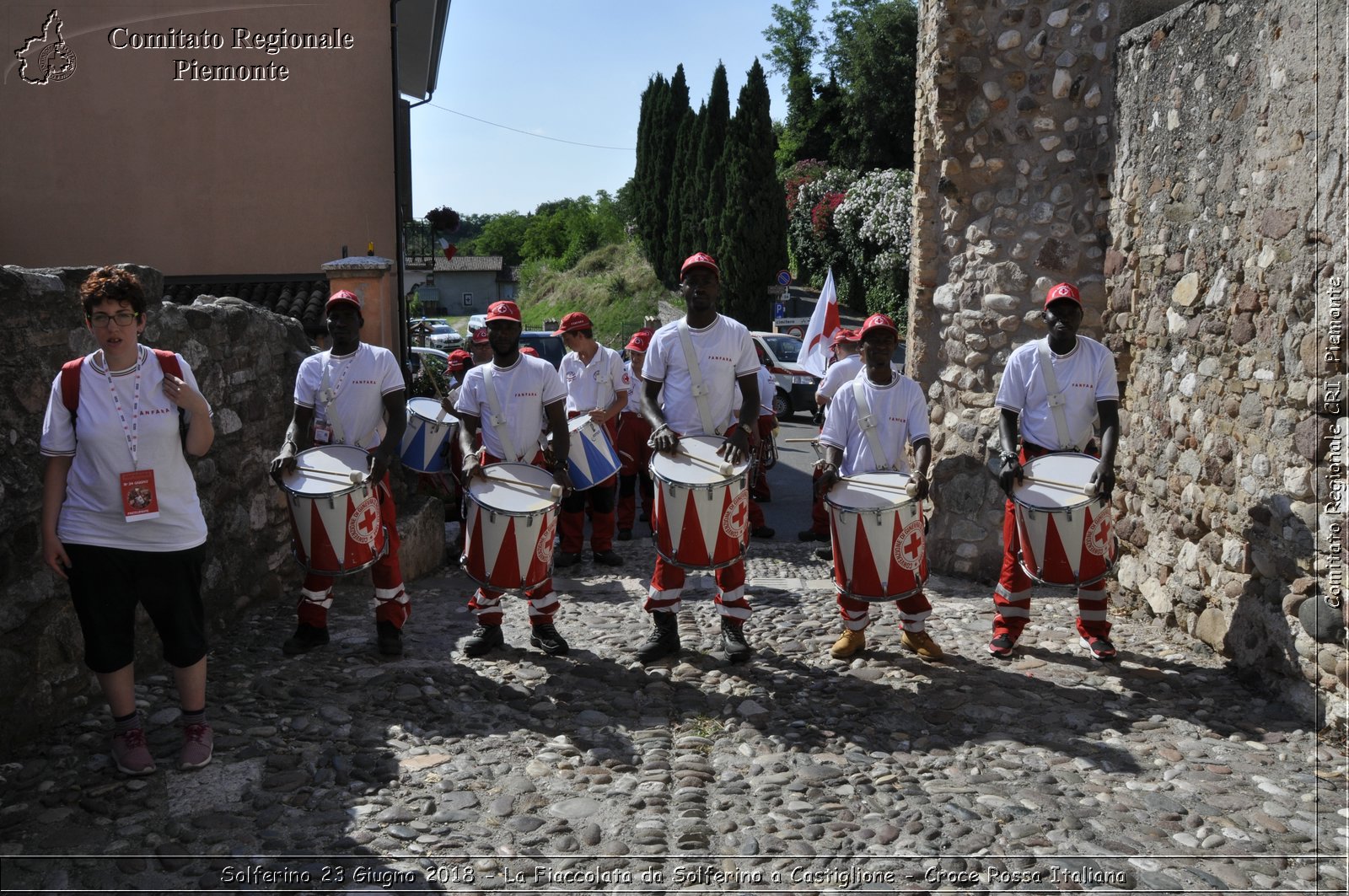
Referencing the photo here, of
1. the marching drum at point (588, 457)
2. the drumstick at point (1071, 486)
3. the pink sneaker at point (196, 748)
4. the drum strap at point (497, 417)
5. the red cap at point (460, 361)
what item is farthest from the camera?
the red cap at point (460, 361)

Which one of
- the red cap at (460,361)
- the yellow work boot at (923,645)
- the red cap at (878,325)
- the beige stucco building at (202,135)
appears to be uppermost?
the beige stucco building at (202,135)

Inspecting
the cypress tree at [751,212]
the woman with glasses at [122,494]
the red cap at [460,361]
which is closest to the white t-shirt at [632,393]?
the red cap at [460,361]

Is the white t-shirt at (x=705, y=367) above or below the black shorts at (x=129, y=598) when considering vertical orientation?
above

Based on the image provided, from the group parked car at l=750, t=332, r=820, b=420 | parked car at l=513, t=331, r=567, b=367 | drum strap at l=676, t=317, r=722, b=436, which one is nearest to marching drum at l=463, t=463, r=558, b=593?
drum strap at l=676, t=317, r=722, b=436

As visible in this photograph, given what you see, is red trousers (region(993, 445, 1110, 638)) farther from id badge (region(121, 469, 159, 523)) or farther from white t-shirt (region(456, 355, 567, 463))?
id badge (region(121, 469, 159, 523))

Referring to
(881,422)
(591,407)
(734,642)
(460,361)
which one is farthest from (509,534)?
(460,361)

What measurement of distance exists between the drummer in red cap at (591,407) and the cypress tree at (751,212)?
25.6 metres

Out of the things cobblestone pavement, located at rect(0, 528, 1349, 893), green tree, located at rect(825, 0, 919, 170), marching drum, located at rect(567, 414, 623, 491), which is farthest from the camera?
green tree, located at rect(825, 0, 919, 170)

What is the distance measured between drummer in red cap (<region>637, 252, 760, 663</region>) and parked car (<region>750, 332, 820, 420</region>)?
44.1ft

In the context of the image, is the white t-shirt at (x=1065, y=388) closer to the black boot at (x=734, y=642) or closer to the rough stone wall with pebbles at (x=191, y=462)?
the black boot at (x=734, y=642)

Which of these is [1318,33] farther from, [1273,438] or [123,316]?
[123,316]

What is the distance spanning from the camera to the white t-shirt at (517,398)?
19.9 ft

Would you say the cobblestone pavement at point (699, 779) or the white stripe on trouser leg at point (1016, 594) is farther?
the white stripe on trouser leg at point (1016, 594)

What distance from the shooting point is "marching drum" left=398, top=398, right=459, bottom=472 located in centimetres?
781
